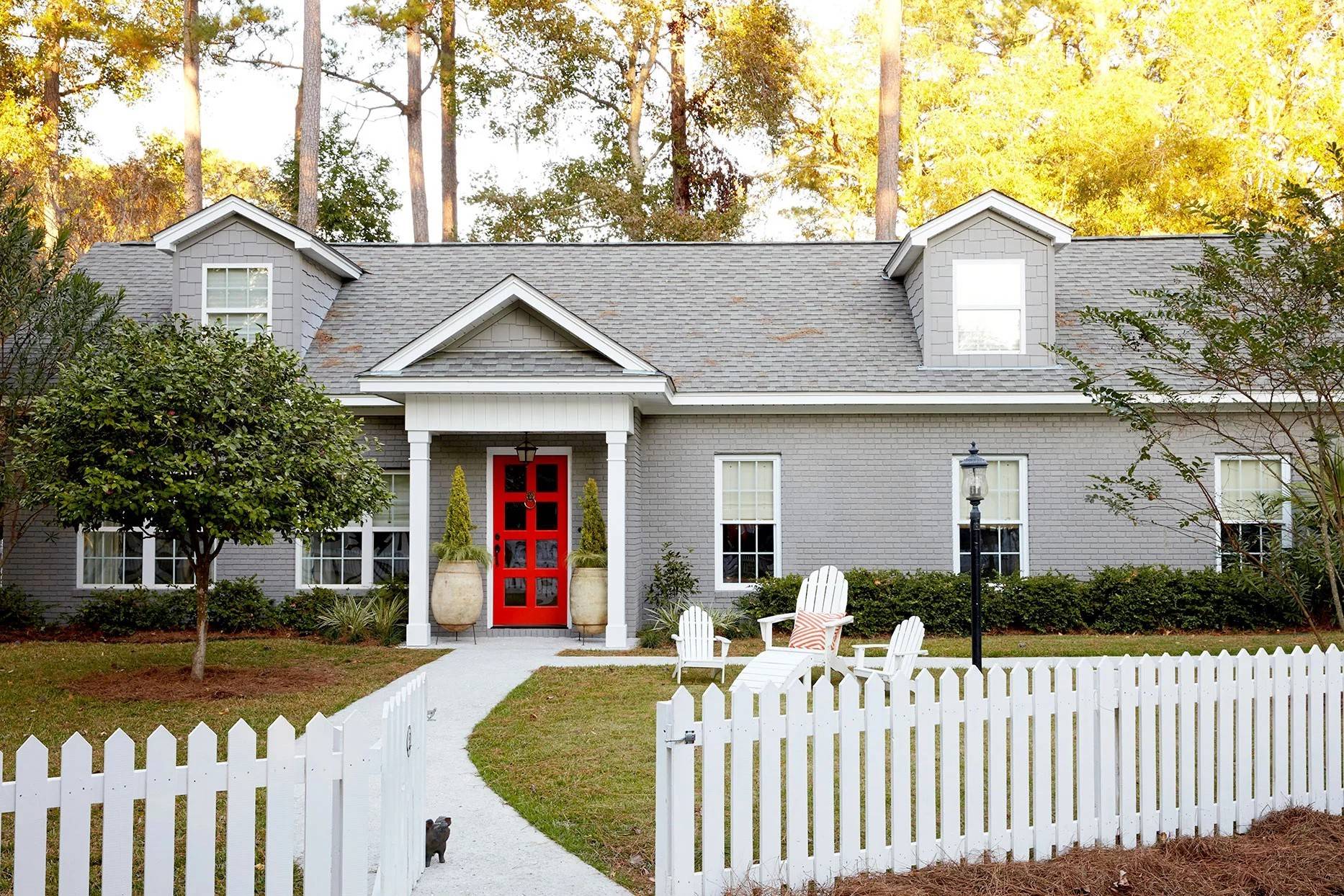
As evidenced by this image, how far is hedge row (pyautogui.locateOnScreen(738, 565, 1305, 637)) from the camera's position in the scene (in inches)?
576

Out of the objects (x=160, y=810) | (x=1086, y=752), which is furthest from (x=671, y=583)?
(x=160, y=810)

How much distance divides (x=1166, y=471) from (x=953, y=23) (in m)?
18.9

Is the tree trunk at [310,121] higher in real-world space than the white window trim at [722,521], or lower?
higher

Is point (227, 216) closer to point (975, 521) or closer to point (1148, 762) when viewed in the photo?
point (975, 521)

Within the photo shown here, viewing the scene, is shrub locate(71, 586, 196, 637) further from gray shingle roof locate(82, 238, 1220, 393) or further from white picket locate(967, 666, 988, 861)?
white picket locate(967, 666, 988, 861)

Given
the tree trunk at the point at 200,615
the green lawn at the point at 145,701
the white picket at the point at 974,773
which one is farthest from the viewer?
the tree trunk at the point at 200,615

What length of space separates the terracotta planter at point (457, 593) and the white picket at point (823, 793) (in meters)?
A: 10.0

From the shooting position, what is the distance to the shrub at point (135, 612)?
1519 cm

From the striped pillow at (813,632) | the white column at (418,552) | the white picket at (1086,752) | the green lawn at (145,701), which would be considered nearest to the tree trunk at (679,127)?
the white column at (418,552)

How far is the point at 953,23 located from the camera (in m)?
30.6

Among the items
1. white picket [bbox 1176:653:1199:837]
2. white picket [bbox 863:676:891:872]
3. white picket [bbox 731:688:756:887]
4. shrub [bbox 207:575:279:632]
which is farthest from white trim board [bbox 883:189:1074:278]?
white picket [bbox 731:688:756:887]

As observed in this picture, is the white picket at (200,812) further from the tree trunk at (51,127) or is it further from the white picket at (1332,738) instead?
the tree trunk at (51,127)

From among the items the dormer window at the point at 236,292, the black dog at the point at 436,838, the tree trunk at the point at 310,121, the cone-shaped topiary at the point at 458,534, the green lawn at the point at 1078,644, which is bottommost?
the green lawn at the point at 1078,644

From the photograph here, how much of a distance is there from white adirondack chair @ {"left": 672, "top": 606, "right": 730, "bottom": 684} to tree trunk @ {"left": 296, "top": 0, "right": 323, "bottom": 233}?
14.6m
